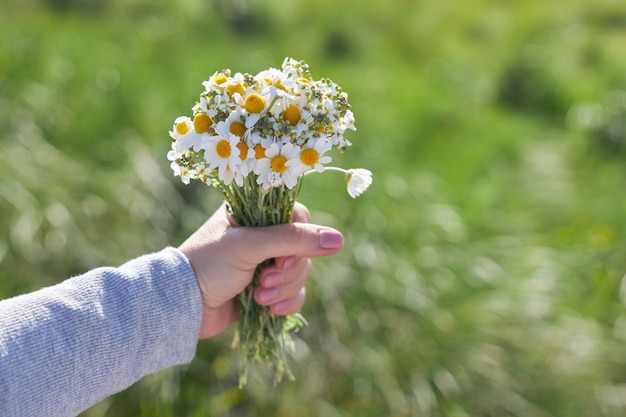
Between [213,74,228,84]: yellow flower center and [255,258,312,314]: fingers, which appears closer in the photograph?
[213,74,228,84]: yellow flower center

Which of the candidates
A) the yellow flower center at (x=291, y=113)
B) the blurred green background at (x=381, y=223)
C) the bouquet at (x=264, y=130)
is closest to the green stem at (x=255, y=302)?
the bouquet at (x=264, y=130)

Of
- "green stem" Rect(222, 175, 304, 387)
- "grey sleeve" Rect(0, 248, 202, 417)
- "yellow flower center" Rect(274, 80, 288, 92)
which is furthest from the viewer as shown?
"green stem" Rect(222, 175, 304, 387)

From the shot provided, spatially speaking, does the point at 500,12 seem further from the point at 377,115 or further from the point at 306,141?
the point at 306,141

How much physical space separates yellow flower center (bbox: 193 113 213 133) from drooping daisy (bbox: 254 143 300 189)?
109 mm

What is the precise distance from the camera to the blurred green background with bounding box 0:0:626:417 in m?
2.33

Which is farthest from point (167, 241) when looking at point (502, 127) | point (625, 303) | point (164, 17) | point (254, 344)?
point (164, 17)

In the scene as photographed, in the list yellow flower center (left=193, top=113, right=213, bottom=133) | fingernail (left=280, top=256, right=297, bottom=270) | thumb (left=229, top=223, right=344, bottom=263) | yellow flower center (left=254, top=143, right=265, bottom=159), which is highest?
yellow flower center (left=193, top=113, right=213, bottom=133)

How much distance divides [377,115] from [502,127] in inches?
36.6

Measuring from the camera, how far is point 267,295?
137cm

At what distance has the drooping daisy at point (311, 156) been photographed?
1.17 metres

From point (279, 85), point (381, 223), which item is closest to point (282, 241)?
point (279, 85)

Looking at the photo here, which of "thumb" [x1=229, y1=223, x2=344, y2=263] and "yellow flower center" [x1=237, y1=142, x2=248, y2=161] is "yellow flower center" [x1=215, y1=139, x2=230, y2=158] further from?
"thumb" [x1=229, y1=223, x2=344, y2=263]

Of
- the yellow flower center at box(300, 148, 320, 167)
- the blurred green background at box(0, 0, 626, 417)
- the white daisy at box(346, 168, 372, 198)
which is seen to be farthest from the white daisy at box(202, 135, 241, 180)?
the blurred green background at box(0, 0, 626, 417)

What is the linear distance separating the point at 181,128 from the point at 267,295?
14.6 inches
